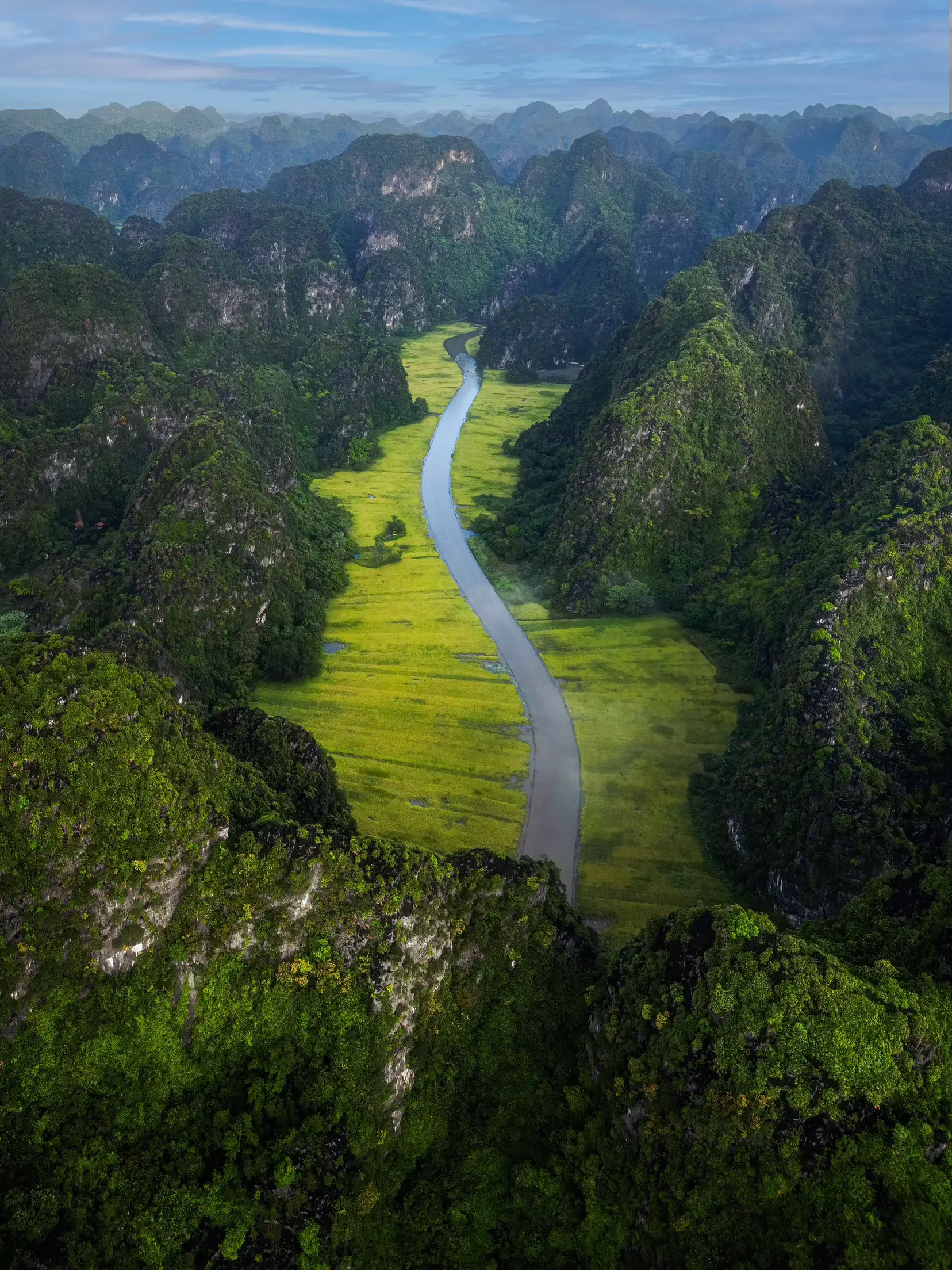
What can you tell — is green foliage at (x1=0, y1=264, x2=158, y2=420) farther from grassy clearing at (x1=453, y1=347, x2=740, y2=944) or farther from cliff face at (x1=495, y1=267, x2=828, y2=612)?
cliff face at (x1=495, y1=267, x2=828, y2=612)

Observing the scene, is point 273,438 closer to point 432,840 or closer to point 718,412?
point 718,412

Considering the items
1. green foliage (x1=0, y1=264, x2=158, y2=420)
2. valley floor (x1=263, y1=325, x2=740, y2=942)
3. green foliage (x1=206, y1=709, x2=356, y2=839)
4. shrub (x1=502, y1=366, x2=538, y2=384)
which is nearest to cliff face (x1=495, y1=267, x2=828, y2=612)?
valley floor (x1=263, y1=325, x2=740, y2=942)

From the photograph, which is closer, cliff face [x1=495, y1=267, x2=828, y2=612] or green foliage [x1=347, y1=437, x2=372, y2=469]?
cliff face [x1=495, y1=267, x2=828, y2=612]

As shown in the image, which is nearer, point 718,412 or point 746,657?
point 746,657

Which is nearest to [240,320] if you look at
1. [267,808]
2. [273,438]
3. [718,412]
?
[273,438]

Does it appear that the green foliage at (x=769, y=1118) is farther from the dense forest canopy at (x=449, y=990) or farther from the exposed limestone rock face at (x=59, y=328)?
the exposed limestone rock face at (x=59, y=328)
